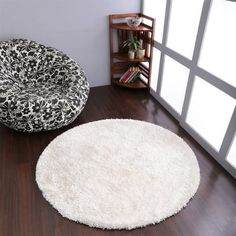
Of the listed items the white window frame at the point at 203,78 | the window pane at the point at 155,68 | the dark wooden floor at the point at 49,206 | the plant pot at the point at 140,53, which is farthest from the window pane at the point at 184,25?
the dark wooden floor at the point at 49,206

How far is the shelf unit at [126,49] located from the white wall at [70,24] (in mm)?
86

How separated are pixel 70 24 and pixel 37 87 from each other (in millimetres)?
870

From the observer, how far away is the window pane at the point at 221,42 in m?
1.74

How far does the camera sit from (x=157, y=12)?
8.88ft

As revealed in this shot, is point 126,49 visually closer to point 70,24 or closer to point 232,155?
point 70,24

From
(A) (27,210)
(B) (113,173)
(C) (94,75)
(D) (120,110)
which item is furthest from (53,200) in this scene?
(C) (94,75)

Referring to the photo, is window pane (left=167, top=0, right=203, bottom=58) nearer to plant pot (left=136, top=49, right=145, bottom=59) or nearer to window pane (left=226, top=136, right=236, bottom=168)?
plant pot (left=136, top=49, right=145, bottom=59)

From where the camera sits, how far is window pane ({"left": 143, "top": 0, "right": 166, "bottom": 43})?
2.60 m

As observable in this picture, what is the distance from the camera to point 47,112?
2.13 meters

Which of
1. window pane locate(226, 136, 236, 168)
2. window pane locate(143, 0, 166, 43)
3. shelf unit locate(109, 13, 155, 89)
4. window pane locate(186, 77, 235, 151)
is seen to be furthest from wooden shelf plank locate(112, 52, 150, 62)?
window pane locate(226, 136, 236, 168)

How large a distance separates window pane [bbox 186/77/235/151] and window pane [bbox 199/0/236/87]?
16cm


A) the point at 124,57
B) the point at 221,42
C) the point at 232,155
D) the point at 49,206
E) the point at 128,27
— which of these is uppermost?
the point at 221,42

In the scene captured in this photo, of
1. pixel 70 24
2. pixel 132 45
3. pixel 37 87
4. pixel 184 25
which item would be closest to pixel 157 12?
pixel 132 45

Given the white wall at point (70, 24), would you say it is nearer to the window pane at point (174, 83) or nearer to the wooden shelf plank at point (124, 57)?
the wooden shelf plank at point (124, 57)
